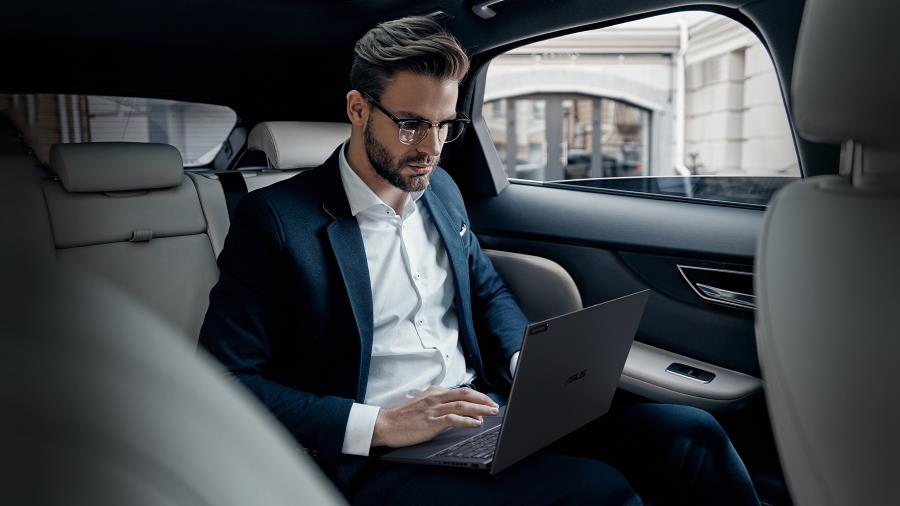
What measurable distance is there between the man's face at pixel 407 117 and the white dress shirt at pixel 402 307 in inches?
2.4

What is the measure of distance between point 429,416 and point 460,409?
55mm

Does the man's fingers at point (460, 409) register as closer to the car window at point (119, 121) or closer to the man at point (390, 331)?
the man at point (390, 331)

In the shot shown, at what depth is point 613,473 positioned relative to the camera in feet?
4.29

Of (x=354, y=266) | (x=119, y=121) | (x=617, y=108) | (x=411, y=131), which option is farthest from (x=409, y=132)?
(x=617, y=108)

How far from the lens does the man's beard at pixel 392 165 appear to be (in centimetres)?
155

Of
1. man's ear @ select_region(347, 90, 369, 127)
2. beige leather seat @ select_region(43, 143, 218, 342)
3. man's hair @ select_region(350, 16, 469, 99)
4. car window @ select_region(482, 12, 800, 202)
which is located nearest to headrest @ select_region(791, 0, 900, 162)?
man's hair @ select_region(350, 16, 469, 99)

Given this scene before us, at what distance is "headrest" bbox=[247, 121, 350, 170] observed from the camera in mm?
2170

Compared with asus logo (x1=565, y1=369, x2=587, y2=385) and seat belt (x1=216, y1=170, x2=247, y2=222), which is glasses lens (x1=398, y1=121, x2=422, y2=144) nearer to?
asus logo (x1=565, y1=369, x2=587, y2=385)

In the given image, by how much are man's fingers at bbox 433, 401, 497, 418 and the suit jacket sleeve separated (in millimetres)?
169

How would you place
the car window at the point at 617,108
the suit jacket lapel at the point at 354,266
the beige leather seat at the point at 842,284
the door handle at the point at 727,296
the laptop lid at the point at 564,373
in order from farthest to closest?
1. the car window at the point at 617,108
2. the door handle at the point at 727,296
3. the suit jacket lapel at the point at 354,266
4. the laptop lid at the point at 564,373
5. the beige leather seat at the point at 842,284

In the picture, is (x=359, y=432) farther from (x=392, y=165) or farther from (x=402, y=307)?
(x=392, y=165)

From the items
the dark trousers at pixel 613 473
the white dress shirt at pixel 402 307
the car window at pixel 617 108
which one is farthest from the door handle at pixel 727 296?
the car window at pixel 617 108

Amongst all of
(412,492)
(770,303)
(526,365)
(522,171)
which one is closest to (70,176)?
(412,492)

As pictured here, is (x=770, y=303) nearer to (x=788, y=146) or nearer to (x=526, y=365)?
(x=526, y=365)
